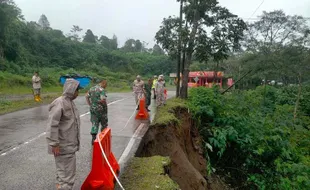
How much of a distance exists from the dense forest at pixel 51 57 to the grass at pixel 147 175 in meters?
15.3

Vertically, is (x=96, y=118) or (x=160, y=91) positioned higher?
(x=160, y=91)

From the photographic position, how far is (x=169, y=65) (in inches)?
2926

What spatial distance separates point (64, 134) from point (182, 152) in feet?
16.0

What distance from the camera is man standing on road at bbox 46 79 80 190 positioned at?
4223 millimetres

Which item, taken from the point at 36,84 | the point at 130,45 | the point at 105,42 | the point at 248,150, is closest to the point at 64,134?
the point at 248,150

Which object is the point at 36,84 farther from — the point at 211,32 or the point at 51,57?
the point at 51,57

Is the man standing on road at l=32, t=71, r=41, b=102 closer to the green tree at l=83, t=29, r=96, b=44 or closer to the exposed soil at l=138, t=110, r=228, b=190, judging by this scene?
the exposed soil at l=138, t=110, r=228, b=190

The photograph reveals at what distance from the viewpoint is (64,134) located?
4371 millimetres

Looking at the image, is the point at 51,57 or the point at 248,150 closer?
the point at 248,150

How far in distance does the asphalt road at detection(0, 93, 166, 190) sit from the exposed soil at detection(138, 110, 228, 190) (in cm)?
46

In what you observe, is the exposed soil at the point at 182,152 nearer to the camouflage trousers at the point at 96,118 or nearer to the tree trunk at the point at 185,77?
the camouflage trousers at the point at 96,118

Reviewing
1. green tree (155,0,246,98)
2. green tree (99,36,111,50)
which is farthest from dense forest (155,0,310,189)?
green tree (99,36,111,50)

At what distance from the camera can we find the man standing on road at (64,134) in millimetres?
4223

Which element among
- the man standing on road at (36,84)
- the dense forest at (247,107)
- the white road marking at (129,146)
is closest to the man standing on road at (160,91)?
the dense forest at (247,107)
